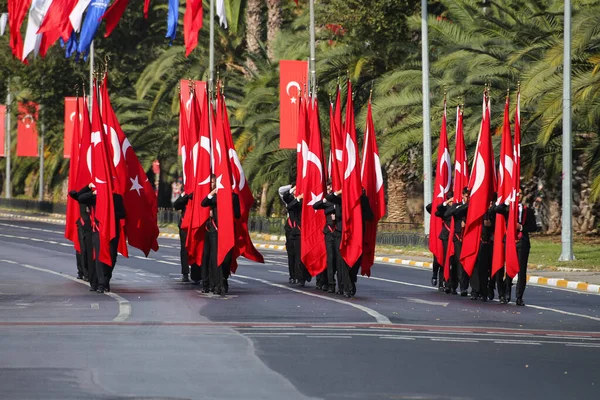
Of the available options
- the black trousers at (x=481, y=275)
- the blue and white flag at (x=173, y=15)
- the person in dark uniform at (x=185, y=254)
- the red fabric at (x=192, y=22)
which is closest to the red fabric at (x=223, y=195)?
the person in dark uniform at (x=185, y=254)

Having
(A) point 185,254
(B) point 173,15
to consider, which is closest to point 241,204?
(A) point 185,254

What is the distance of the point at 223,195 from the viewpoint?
2208 cm

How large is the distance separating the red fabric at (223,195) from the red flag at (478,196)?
3.66 m

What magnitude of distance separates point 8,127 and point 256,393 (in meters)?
65.0

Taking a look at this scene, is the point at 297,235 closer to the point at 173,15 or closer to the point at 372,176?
the point at 372,176

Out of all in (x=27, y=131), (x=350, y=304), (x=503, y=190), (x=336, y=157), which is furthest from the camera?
(x=27, y=131)

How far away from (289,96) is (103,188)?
1632 cm

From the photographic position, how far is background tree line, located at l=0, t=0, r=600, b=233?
33219 millimetres

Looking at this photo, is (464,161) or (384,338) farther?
(464,161)

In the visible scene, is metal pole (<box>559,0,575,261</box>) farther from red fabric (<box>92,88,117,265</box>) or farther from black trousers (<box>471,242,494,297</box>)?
red fabric (<box>92,88,117,265</box>)

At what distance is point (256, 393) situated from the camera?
34.7 ft

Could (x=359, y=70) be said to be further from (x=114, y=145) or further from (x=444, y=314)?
(x=444, y=314)

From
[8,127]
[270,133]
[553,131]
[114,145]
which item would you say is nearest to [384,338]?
[114,145]

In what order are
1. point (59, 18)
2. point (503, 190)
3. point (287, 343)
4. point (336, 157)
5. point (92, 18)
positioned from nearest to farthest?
point (287, 343)
point (503, 190)
point (336, 157)
point (59, 18)
point (92, 18)
